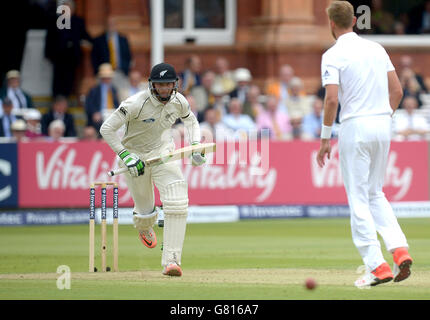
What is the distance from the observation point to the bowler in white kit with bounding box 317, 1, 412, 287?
8.27 metres

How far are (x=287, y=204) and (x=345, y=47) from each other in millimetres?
8538

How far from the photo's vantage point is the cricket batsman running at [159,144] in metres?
9.58

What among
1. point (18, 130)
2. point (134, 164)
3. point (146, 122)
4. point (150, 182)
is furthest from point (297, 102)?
point (134, 164)

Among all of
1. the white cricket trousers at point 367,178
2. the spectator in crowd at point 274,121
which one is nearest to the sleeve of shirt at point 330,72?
the white cricket trousers at point 367,178

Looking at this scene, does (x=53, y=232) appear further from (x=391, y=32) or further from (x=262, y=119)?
(x=391, y=32)

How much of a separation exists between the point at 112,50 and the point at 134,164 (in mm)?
8794

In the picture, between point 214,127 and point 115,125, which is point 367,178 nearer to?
point 115,125

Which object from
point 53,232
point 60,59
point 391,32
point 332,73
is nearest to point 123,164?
point 332,73

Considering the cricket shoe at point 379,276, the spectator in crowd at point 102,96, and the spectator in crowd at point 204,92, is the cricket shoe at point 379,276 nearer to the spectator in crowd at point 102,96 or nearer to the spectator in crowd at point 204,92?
the spectator in crowd at point 102,96

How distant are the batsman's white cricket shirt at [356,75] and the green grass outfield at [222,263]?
1.37 meters

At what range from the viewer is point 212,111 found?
16938 millimetres

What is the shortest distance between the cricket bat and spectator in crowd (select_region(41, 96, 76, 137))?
7340 mm

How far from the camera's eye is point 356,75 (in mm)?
8328

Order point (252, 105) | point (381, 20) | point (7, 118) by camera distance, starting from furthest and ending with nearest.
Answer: point (381, 20)
point (252, 105)
point (7, 118)
